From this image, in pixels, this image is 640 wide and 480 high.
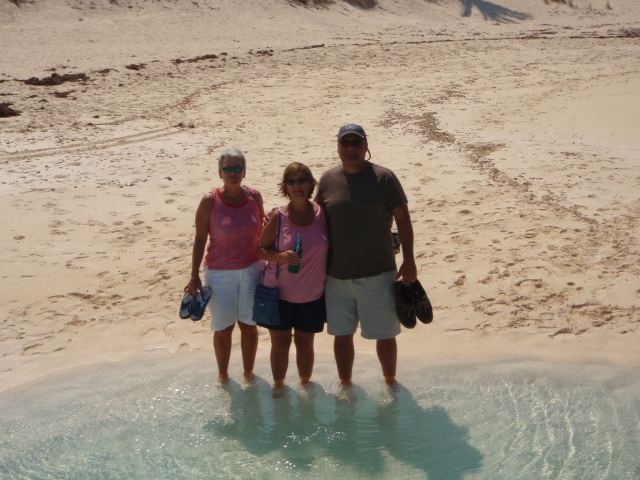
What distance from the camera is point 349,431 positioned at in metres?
4.22

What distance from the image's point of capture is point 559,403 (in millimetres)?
4406

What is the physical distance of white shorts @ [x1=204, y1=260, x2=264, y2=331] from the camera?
3996mm

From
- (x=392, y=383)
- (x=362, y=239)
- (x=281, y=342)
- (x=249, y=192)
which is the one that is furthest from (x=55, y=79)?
(x=362, y=239)

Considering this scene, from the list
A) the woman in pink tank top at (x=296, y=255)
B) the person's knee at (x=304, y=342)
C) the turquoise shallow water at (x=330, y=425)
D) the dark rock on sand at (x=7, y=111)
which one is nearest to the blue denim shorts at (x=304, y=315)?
the woman in pink tank top at (x=296, y=255)

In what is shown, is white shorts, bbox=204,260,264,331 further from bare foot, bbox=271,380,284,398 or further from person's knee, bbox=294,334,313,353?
bare foot, bbox=271,380,284,398

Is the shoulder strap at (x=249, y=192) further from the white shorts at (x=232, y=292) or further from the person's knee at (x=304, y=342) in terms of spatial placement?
the person's knee at (x=304, y=342)

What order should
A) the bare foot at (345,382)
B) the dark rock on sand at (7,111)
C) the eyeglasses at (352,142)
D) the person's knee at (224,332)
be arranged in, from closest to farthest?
the eyeglasses at (352,142)
the person's knee at (224,332)
the bare foot at (345,382)
the dark rock on sand at (7,111)

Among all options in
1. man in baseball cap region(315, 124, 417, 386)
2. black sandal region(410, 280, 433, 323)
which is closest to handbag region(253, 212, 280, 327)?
man in baseball cap region(315, 124, 417, 386)

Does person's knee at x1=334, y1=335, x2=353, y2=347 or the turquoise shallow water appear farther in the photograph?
person's knee at x1=334, y1=335, x2=353, y2=347

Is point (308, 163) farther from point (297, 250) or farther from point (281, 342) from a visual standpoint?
point (297, 250)

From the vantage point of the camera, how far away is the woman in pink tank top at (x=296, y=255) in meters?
3.71

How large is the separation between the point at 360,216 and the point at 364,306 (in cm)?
53

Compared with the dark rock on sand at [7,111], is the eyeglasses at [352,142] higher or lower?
higher

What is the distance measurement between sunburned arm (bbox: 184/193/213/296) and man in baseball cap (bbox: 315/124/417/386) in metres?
0.60
